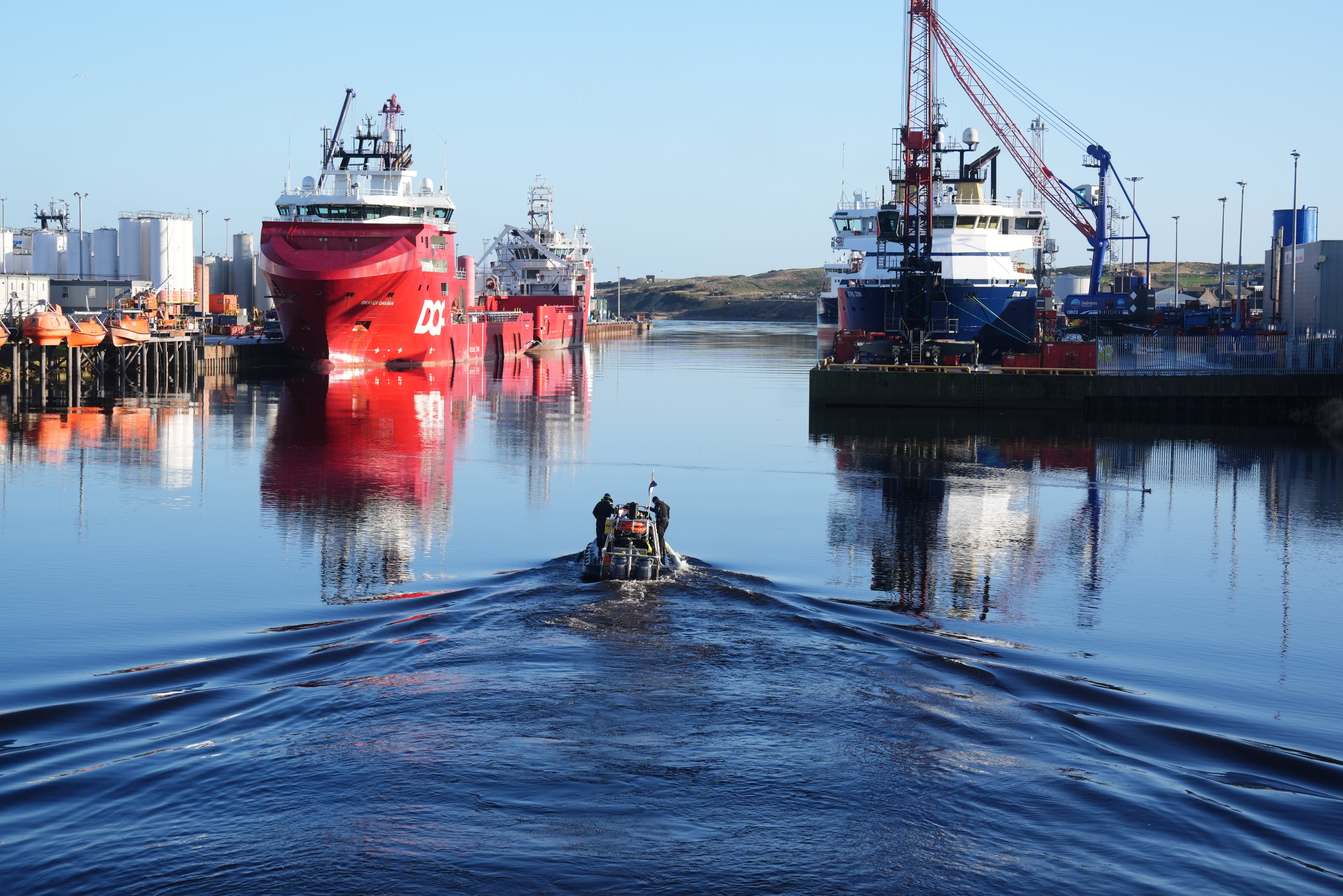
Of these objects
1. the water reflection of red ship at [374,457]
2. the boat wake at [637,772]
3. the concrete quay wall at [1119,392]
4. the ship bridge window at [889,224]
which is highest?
the ship bridge window at [889,224]

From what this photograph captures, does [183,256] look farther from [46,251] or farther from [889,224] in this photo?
[889,224]

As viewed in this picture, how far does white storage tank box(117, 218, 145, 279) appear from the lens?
12000 centimetres

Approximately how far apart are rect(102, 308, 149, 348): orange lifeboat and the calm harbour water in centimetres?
3360

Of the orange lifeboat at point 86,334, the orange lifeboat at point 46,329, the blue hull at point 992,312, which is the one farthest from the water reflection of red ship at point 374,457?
the blue hull at point 992,312

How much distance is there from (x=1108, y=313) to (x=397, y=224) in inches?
2425

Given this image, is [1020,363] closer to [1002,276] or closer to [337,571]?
[1002,276]

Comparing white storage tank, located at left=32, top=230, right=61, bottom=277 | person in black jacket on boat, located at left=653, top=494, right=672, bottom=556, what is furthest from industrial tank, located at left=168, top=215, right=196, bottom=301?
person in black jacket on boat, located at left=653, top=494, right=672, bottom=556

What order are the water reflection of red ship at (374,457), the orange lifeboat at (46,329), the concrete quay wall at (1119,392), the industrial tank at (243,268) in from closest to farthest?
the water reflection of red ship at (374,457) < the concrete quay wall at (1119,392) < the orange lifeboat at (46,329) < the industrial tank at (243,268)

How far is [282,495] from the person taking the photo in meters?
37.1

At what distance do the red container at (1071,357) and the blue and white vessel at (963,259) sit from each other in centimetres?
910

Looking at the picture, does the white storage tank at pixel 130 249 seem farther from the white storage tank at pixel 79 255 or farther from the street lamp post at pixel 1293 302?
the street lamp post at pixel 1293 302

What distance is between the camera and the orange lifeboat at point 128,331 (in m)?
71.7

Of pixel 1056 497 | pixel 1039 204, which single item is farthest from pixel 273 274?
pixel 1039 204

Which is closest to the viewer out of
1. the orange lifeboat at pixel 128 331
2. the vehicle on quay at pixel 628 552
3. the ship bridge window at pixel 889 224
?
the vehicle on quay at pixel 628 552
